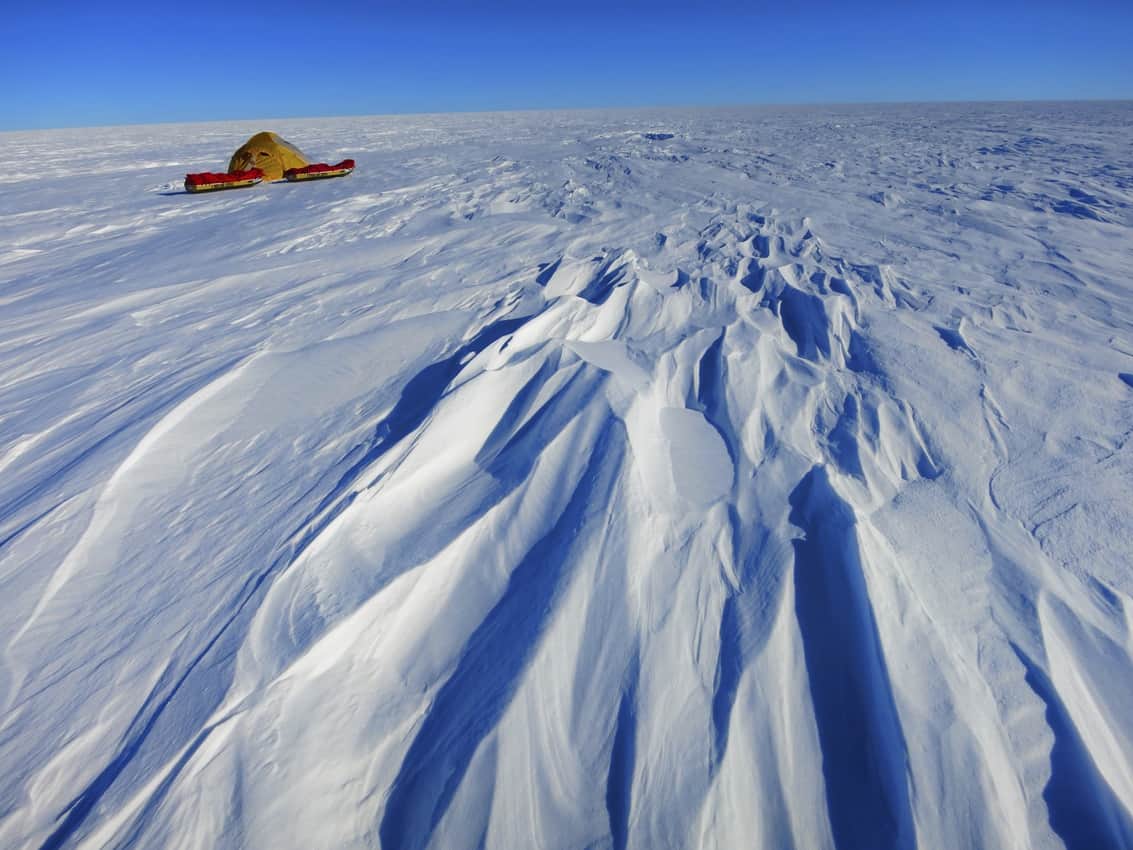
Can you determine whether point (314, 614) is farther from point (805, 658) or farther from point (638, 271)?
point (638, 271)

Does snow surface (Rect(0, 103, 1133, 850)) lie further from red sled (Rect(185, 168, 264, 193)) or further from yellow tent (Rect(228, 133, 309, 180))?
yellow tent (Rect(228, 133, 309, 180))

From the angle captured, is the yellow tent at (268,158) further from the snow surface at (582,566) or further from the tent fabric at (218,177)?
the snow surface at (582,566)

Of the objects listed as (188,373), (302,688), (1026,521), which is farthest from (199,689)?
(1026,521)

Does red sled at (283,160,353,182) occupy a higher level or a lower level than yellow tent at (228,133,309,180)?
lower

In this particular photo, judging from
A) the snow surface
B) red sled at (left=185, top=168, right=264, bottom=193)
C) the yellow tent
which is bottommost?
the snow surface

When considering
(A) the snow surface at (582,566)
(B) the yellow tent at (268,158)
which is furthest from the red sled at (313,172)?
(A) the snow surface at (582,566)

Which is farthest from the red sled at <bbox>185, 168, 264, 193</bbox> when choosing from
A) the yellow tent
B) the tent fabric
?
the yellow tent

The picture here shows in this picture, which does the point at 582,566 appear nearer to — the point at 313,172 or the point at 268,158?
the point at 313,172
